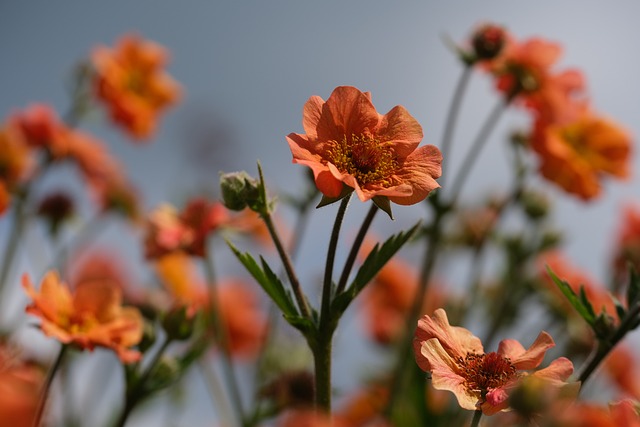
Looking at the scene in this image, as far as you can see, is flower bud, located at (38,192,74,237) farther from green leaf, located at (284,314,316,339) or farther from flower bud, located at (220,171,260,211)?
green leaf, located at (284,314,316,339)

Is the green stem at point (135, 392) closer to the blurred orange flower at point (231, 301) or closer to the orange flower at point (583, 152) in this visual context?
the blurred orange flower at point (231, 301)

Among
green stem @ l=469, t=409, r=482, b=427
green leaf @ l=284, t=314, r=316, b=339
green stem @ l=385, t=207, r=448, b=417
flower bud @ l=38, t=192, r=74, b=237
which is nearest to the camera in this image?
green stem @ l=469, t=409, r=482, b=427

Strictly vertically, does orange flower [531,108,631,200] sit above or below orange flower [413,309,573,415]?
below

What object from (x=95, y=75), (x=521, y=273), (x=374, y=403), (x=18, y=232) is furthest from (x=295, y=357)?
(x=95, y=75)

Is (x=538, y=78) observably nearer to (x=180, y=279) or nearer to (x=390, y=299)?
(x=390, y=299)

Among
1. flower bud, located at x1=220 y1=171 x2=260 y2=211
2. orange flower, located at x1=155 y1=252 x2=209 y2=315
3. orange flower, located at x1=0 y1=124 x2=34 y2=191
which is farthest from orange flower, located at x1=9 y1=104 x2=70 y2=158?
flower bud, located at x1=220 y1=171 x2=260 y2=211

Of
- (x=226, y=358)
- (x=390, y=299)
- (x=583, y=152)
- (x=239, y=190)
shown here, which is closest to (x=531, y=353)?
(x=239, y=190)

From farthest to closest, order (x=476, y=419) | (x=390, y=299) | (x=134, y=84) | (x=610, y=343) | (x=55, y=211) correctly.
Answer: (x=134, y=84)
(x=390, y=299)
(x=55, y=211)
(x=610, y=343)
(x=476, y=419)
